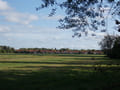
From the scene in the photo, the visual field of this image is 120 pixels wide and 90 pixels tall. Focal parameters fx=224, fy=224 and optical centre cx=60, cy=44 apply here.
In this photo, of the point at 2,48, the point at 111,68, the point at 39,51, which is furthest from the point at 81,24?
the point at 39,51

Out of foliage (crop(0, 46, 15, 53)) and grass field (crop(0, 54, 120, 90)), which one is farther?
foliage (crop(0, 46, 15, 53))

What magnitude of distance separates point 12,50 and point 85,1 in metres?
150

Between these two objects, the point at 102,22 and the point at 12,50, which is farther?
the point at 12,50

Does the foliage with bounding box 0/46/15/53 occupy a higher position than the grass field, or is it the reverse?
the foliage with bounding box 0/46/15/53

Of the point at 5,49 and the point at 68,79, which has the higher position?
the point at 5,49

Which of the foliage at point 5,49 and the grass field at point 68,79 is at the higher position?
the foliage at point 5,49

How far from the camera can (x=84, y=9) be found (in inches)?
479

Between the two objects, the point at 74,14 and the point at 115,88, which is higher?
the point at 74,14

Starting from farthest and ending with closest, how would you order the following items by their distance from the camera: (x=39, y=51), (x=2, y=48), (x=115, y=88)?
(x=39, y=51) < (x=2, y=48) < (x=115, y=88)

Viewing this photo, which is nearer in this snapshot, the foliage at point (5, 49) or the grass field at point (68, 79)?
the grass field at point (68, 79)

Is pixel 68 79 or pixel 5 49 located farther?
pixel 5 49

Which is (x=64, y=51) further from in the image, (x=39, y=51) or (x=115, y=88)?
(x=115, y=88)

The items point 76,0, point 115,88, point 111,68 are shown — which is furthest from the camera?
point 111,68

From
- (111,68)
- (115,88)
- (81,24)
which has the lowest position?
(115,88)
